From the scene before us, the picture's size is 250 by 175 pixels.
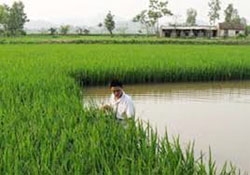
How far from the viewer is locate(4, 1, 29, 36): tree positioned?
5166 cm

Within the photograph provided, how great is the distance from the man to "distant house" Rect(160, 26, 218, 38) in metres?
48.4

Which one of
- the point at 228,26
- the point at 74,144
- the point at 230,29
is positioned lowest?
the point at 230,29

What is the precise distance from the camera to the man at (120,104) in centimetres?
546

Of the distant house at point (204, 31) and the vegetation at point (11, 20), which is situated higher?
the vegetation at point (11, 20)

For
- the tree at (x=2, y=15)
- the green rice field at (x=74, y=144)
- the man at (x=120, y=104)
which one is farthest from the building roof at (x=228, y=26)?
the man at (x=120, y=104)

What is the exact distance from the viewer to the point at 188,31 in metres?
54.9

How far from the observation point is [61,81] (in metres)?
9.29

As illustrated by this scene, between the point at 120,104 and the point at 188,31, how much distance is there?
50.2 metres

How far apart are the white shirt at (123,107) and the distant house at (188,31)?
48.4 m

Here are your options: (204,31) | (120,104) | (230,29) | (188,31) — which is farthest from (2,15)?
(120,104)

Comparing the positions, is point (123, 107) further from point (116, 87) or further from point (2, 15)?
point (2, 15)

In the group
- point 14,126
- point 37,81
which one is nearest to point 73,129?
point 14,126

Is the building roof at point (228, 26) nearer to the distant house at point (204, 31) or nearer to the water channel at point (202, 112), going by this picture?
the distant house at point (204, 31)

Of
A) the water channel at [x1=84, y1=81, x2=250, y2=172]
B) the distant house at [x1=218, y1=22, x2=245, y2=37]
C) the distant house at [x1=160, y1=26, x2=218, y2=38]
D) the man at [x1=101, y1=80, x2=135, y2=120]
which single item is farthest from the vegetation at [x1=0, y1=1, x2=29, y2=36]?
the man at [x1=101, y1=80, x2=135, y2=120]
